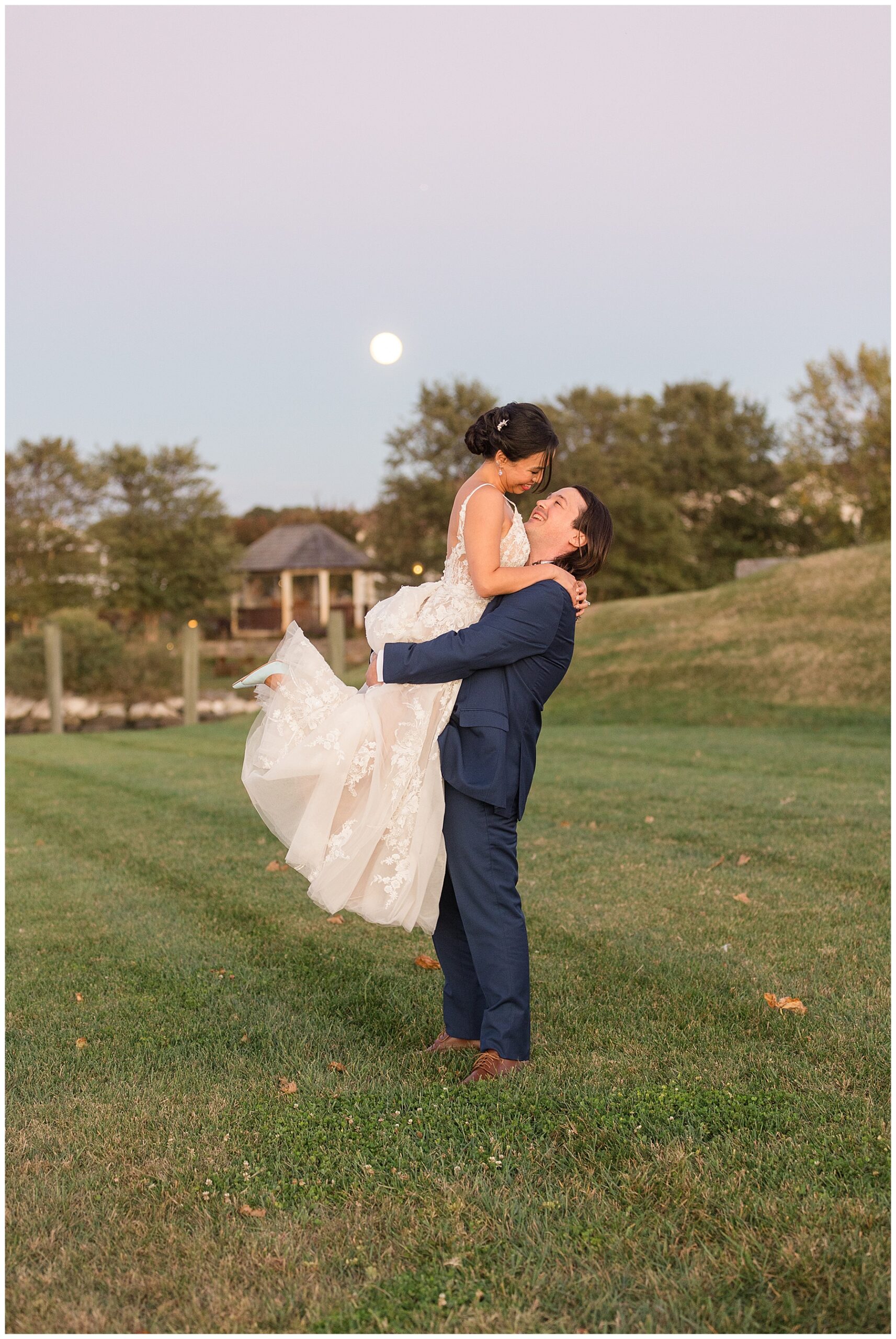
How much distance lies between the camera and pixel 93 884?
23.1 feet

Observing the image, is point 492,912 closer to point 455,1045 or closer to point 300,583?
point 455,1045

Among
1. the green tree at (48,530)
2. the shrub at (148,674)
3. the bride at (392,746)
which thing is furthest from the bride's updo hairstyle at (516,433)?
the green tree at (48,530)

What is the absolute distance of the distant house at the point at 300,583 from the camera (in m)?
50.3

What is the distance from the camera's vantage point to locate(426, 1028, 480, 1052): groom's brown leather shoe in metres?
4.04

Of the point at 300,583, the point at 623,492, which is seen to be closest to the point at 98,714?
the point at 623,492

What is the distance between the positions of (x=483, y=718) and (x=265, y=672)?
2.83 ft

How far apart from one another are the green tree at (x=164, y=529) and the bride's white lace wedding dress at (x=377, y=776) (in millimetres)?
36988

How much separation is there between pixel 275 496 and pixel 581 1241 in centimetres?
6386

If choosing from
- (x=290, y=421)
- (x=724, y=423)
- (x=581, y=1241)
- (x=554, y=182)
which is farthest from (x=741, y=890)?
(x=724, y=423)

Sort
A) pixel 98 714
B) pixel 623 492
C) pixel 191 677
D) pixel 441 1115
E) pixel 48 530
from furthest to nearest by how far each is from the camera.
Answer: pixel 623 492 < pixel 48 530 < pixel 98 714 < pixel 191 677 < pixel 441 1115

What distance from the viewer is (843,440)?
129 feet

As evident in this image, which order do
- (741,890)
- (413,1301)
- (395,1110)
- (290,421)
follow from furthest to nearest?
(290,421) → (741,890) → (395,1110) → (413,1301)

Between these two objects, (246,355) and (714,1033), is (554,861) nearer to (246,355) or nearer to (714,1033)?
(714,1033)

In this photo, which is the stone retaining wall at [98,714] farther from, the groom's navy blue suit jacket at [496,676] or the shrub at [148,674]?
the groom's navy blue suit jacket at [496,676]
